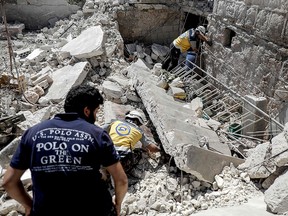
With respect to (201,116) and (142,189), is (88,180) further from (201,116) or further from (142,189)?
(201,116)

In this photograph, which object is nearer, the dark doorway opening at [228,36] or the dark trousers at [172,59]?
the dark doorway opening at [228,36]

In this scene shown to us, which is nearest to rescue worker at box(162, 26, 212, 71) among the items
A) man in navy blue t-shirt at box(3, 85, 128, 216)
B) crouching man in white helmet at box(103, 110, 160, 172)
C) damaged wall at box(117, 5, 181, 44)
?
damaged wall at box(117, 5, 181, 44)

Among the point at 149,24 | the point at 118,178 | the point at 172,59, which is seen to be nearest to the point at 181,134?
the point at 118,178

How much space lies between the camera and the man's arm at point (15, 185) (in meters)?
2.28

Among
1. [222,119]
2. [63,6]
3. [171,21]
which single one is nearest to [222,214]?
[222,119]

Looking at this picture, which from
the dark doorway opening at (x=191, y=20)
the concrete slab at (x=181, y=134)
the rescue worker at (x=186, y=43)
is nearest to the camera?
the concrete slab at (x=181, y=134)

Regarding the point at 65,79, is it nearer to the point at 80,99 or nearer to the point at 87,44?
the point at 87,44

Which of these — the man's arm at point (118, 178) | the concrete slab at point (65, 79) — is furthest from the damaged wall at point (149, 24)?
the man's arm at point (118, 178)

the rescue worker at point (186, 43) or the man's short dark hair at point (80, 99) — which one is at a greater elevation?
the man's short dark hair at point (80, 99)

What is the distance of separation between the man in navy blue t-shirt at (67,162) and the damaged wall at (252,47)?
3.74 meters

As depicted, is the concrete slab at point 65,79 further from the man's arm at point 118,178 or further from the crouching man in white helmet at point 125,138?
the man's arm at point 118,178

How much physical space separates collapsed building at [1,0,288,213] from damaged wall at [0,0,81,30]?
2.59ft

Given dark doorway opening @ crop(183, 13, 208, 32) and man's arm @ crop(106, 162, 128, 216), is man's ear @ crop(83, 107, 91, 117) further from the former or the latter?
dark doorway opening @ crop(183, 13, 208, 32)

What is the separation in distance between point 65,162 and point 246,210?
207 cm
